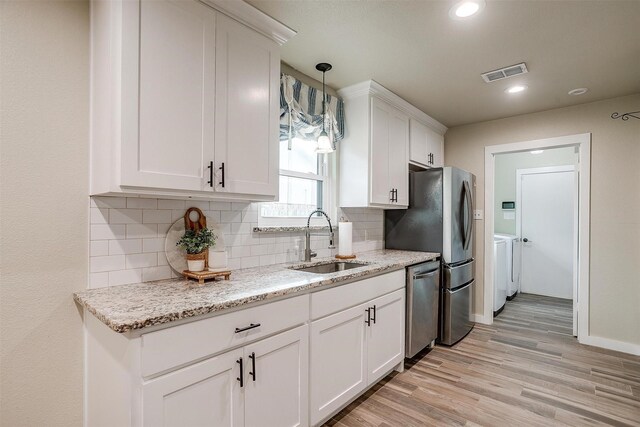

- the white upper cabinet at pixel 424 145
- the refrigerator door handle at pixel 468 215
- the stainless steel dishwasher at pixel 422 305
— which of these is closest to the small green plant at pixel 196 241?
the stainless steel dishwasher at pixel 422 305

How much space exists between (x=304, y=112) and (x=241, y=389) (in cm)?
195

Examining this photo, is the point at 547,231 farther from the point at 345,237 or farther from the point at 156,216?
the point at 156,216

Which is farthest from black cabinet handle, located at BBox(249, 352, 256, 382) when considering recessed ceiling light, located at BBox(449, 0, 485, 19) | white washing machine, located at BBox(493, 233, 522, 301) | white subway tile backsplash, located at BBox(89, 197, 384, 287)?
white washing machine, located at BBox(493, 233, 522, 301)

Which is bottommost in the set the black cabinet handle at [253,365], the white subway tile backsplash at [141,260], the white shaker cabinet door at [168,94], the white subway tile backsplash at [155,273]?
the black cabinet handle at [253,365]

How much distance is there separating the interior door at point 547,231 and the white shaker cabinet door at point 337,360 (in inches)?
174

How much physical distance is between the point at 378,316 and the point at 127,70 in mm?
2049

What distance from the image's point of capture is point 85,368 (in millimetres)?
1552

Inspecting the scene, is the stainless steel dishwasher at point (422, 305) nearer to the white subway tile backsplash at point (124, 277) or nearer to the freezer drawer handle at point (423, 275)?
the freezer drawer handle at point (423, 275)

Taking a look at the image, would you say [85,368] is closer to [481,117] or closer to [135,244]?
[135,244]

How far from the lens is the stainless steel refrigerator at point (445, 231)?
3.16 meters

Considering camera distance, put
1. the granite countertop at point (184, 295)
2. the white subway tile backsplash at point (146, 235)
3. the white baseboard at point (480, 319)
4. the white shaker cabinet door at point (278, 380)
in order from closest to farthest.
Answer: the granite countertop at point (184, 295)
the white shaker cabinet door at point (278, 380)
the white subway tile backsplash at point (146, 235)
the white baseboard at point (480, 319)

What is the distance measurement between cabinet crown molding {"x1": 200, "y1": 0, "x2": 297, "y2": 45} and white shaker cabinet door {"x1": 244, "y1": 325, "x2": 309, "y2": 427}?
5.46ft

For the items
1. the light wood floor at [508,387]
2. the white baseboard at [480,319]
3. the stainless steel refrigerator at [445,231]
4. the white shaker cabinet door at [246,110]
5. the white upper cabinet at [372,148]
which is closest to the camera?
the white shaker cabinet door at [246,110]

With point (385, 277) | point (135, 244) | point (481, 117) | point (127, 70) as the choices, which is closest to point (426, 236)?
point (385, 277)
